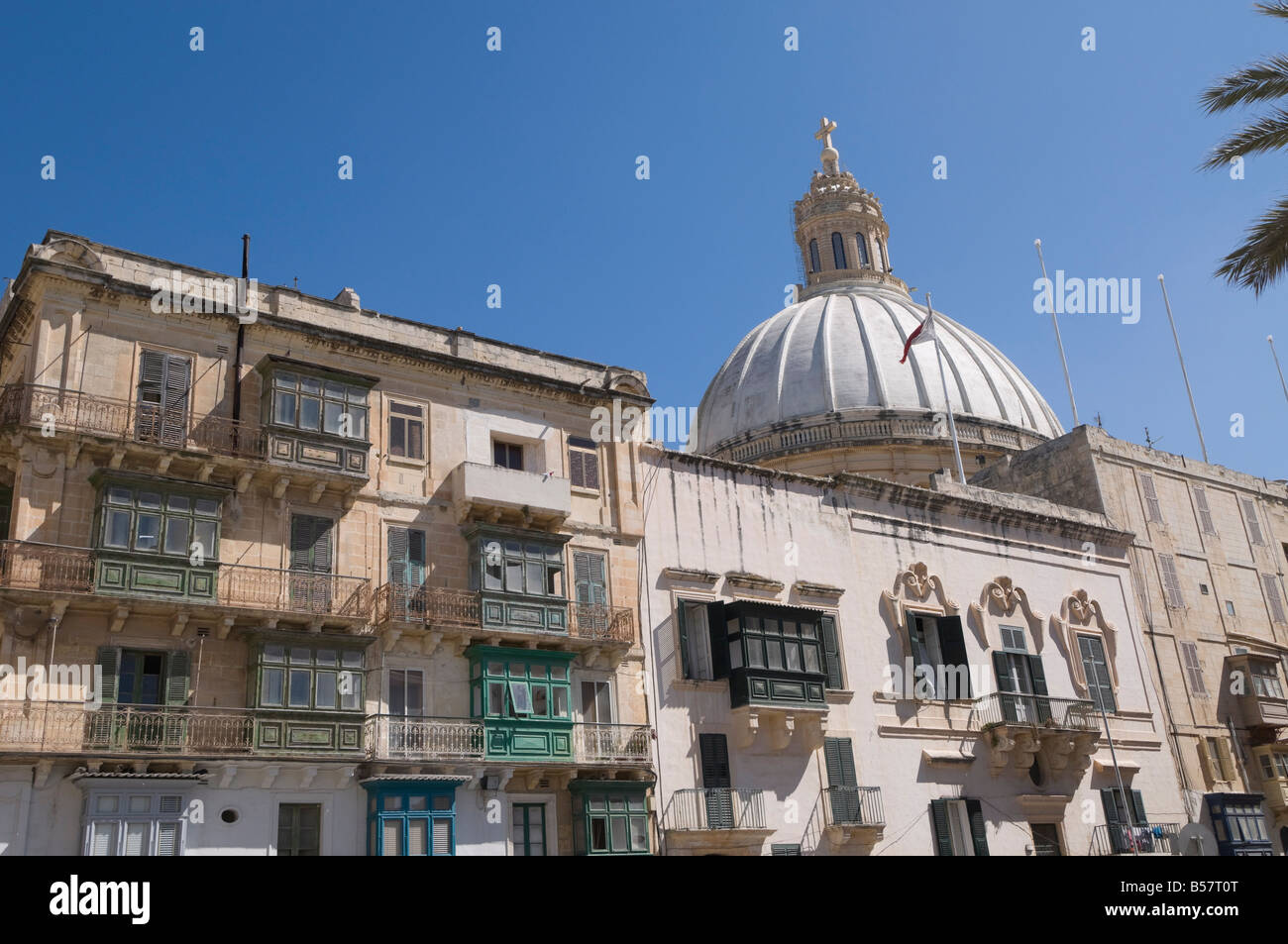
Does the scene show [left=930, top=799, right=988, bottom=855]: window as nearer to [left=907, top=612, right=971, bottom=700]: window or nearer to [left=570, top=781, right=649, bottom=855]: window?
[left=907, top=612, right=971, bottom=700]: window

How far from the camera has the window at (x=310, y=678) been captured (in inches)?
960

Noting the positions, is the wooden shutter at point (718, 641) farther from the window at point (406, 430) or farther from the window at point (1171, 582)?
the window at point (1171, 582)

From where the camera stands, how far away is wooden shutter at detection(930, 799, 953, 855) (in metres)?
33.3

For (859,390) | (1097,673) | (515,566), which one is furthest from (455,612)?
(859,390)

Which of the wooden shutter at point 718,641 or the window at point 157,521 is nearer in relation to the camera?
the window at point 157,521

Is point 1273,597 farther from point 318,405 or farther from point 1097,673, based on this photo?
point 318,405

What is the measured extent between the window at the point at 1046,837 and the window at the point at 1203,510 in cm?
1609

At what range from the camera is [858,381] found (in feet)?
217

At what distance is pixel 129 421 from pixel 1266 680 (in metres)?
38.9

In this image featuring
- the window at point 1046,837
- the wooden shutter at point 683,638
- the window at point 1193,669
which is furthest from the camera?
the window at point 1193,669

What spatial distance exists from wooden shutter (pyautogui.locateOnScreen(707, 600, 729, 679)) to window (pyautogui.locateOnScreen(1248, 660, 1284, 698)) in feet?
74.9

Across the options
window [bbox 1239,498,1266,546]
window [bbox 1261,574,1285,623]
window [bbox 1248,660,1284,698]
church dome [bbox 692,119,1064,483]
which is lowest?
window [bbox 1248,660,1284,698]

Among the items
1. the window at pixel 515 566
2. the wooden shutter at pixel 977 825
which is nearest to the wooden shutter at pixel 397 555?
the window at pixel 515 566

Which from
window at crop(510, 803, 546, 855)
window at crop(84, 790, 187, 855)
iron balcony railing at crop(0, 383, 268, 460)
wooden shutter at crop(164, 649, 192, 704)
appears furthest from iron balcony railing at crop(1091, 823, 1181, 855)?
iron balcony railing at crop(0, 383, 268, 460)
